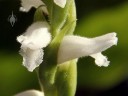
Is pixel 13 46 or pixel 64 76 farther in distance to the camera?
pixel 13 46

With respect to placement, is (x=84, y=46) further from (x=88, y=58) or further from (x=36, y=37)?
(x=88, y=58)

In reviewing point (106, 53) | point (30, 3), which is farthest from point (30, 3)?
point (106, 53)

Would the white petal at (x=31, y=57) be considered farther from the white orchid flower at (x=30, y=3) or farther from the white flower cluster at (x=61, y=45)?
the white orchid flower at (x=30, y=3)

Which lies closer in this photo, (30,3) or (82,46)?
(82,46)

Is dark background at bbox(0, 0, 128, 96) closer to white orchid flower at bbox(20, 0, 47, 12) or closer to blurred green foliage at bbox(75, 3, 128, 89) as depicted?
blurred green foliage at bbox(75, 3, 128, 89)

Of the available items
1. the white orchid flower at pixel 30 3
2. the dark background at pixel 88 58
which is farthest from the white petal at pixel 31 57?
the dark background at pixel 88 58

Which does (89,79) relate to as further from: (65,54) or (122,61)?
(65,54)

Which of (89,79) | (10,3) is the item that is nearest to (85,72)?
(89,79)
